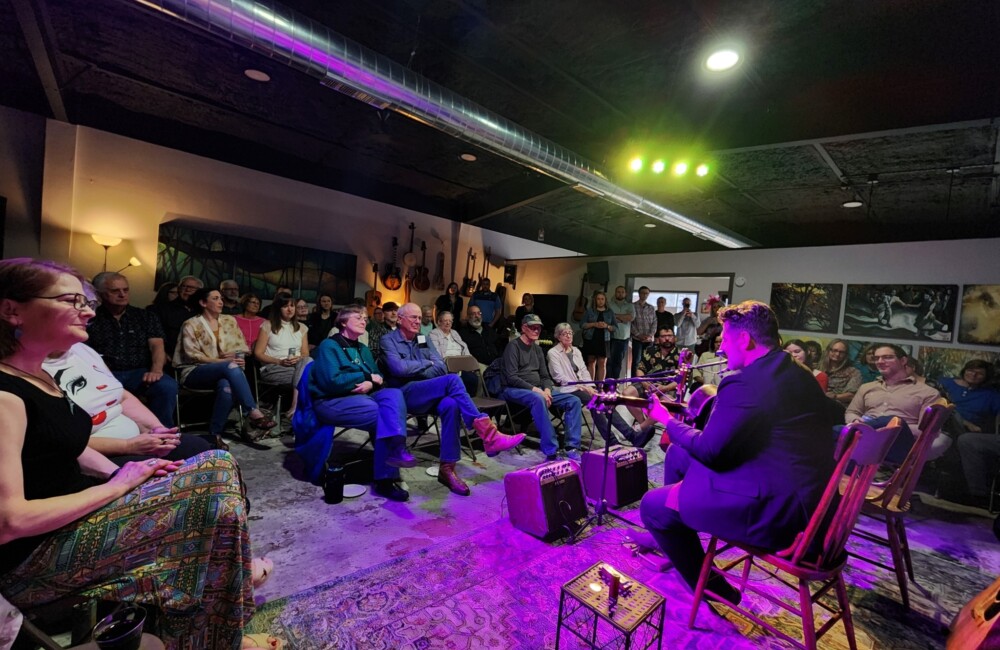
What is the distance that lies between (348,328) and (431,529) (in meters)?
1.57

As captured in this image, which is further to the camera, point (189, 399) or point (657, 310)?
point (657, 310)

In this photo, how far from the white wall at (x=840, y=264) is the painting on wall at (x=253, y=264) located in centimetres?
541

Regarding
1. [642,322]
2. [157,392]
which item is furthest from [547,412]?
[642,322]

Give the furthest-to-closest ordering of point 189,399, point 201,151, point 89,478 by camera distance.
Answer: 1. point 201,151
2. point 189,399
3. point 89,478

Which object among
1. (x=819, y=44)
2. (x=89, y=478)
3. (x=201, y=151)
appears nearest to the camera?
(x=89, y=478)

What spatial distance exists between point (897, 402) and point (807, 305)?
3.06m

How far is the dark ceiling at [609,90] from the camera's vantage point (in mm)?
2906

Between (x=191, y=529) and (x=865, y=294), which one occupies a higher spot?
(x=865, y=294)

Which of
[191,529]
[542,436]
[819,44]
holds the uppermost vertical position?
[819,44]

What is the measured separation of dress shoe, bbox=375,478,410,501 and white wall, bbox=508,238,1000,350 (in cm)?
651

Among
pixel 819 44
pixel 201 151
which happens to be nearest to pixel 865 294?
pixel 819 44

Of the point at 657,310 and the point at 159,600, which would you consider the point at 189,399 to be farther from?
the point at 657,310

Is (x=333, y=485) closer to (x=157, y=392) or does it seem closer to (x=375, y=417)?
(x=375, y=417)

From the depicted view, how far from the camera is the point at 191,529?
1.25 meters
